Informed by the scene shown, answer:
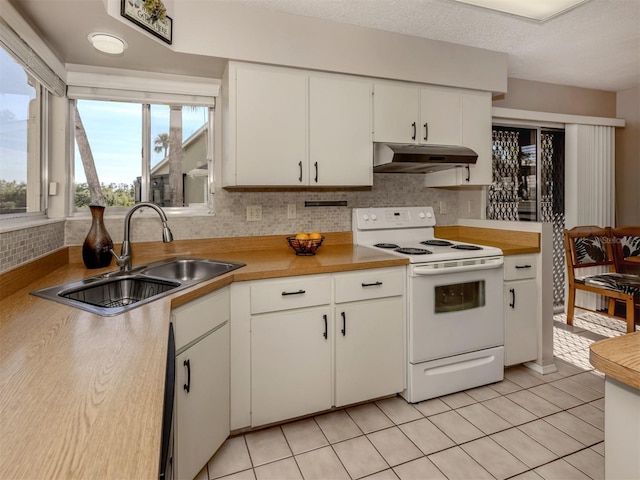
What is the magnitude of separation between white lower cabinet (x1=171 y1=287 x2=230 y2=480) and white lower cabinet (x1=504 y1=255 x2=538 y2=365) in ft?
6.05

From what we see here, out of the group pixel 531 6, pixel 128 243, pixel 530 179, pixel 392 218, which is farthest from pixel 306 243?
pixel 530 179

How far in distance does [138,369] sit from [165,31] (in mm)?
1782

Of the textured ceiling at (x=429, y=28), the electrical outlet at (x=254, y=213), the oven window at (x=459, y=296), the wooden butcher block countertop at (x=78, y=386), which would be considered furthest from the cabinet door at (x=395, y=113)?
the wooden butcher block countertop at (x=78, y=386)

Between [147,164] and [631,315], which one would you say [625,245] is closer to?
[631,315]

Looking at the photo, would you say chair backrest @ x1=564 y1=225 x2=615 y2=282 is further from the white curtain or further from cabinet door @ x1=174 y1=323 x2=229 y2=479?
cabinet door @ x1=174 y1=323 x2=229 y2=479

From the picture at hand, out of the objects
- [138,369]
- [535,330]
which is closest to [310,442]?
[138,369]

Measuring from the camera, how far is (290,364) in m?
1.96

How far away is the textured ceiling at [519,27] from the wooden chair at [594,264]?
148cm

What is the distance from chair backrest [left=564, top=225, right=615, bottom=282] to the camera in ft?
11.3

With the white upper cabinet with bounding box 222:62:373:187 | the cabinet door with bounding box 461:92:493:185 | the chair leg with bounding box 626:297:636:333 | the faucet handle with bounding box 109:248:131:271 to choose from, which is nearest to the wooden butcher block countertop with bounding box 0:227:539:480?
the faucet handle with bounding box 109:248:131:271

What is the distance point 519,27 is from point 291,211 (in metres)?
1.94

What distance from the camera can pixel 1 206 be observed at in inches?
64.2

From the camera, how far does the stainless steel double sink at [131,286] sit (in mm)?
1371

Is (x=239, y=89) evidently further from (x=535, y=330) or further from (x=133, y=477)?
(x=535, y=330)
